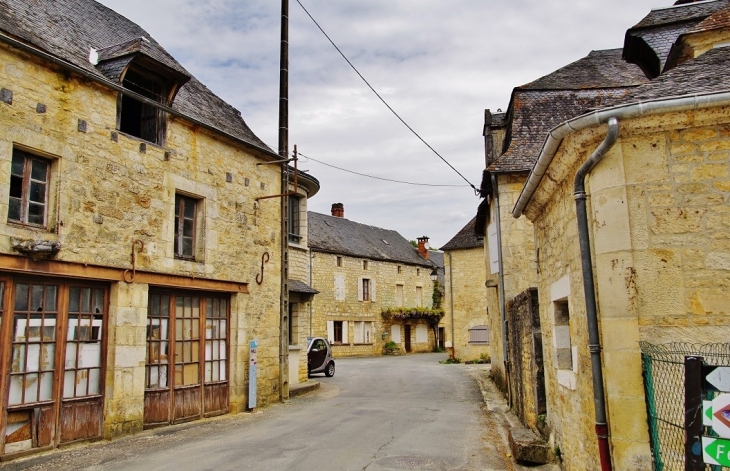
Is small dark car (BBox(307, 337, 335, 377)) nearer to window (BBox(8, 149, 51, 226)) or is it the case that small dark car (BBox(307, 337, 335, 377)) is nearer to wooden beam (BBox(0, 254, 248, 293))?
wooden beam (BBox(0, 254, 248, 293))

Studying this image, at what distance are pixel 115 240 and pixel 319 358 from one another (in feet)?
33.1

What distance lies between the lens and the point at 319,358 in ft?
57.9

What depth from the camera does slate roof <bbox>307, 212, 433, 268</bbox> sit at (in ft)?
98.7

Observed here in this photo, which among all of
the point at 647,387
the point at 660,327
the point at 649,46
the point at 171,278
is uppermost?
the point at 649,46

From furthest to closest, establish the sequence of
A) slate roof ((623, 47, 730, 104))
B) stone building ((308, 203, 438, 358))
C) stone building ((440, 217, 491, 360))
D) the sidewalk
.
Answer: stone building ((308, 203, 438, 358)) → stone building ((440, 217, 491, 360)) → the sidewalk → slate roof ((623, 47, 730, 104))

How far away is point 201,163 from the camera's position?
1038 centimetres

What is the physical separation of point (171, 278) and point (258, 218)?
2.72 meters

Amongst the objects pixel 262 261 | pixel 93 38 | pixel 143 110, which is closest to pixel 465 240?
pixel 262 261

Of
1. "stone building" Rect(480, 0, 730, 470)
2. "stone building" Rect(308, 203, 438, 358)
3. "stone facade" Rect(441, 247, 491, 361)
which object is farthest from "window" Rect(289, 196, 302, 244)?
"stone building" Rect(308, 203, 438, 358)

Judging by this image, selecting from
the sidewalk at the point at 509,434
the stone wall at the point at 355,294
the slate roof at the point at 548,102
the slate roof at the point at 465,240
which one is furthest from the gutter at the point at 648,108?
the stone wall at the point at 355,294

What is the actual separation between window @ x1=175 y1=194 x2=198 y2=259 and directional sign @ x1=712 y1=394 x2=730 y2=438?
8636 mm

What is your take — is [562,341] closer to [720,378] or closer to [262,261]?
[720,378]

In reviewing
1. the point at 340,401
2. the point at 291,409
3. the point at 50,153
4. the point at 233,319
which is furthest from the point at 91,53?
the point at 340,401

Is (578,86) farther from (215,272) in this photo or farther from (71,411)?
(71,411)
